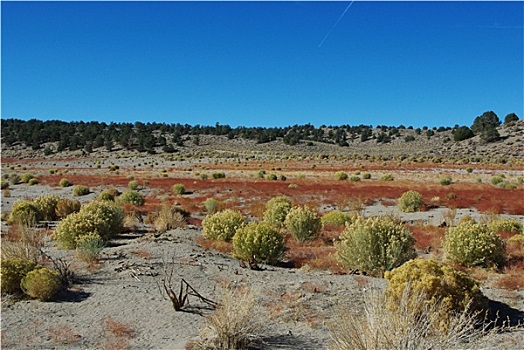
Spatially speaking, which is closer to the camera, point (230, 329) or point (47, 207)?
point (230, 329)

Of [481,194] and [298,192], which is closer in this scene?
[481,194]

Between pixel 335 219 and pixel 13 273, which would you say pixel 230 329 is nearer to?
pixel 13 273

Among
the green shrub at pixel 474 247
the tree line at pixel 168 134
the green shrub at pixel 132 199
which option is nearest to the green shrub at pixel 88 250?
the green shrub at pixel 474 247

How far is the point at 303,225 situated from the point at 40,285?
28.0 feet

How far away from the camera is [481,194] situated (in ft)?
91.7

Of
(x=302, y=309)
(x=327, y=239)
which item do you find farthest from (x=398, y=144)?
(x=302, y=309)

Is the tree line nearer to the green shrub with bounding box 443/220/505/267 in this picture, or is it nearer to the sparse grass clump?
the green shrub with bounding box 443/220/505/267

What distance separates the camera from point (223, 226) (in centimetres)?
1415

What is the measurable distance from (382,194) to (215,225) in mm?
17220

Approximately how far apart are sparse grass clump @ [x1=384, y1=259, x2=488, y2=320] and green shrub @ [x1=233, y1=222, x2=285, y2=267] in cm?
426

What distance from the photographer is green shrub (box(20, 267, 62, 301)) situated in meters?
8.08

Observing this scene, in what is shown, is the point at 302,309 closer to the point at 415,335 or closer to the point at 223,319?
the point at 223,319

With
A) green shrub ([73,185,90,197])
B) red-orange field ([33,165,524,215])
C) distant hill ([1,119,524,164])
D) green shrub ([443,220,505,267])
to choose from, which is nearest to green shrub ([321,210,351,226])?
red-orange field ([33,165,524,215])

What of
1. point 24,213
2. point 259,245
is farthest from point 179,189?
point 259,245
